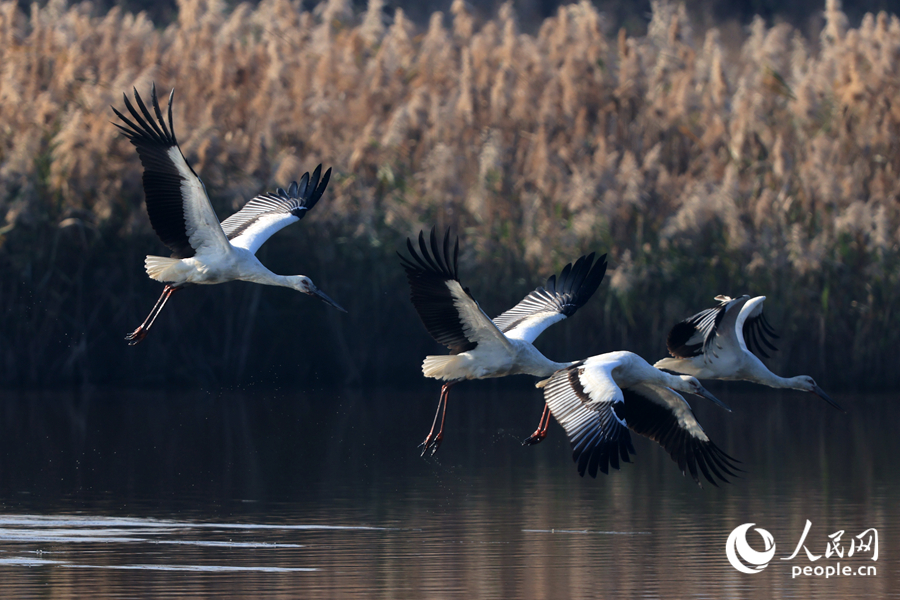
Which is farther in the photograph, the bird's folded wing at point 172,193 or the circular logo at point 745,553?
the bird's folded wing at point 172,193

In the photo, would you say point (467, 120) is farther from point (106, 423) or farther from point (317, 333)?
point (106, 423)

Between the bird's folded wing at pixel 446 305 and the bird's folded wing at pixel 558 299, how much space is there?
1137 millimetres

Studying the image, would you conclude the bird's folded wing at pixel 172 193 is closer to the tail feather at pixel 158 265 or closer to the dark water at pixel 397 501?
the tail feather at pixel 158 265

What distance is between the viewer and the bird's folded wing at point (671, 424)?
37.7 feet

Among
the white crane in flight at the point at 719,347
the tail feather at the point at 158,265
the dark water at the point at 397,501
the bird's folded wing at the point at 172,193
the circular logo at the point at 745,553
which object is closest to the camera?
the dark water at the point at 397,501

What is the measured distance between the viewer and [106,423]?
17.3 m

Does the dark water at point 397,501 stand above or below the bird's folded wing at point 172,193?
below

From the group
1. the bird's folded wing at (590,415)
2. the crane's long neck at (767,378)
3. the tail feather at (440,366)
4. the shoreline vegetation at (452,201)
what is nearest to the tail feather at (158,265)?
the tail feather at (440,366)

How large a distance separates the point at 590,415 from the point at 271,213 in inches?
163

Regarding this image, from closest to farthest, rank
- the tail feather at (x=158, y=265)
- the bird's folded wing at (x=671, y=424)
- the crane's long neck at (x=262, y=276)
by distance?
the bird's folded wing at (x=671, y=424)
the crane's long neck at (x=262, y=276)
the tail feather at (x=158, y=265)

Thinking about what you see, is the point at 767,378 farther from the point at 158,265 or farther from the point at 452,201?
the point at 452,201

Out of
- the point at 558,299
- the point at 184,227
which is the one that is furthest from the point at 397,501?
the point at 184,227

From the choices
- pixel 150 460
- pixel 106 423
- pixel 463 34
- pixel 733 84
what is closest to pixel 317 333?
pixel 106 423

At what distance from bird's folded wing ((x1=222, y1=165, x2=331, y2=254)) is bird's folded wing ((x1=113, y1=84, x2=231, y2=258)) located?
2.85 feet
